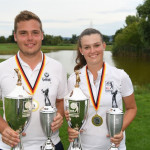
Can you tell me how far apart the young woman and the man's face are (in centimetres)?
45

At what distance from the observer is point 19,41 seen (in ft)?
8.26

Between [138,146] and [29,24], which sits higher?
[29,24]

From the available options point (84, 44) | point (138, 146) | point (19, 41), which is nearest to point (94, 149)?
point (84, 44)

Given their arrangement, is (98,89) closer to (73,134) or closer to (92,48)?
(92,48)

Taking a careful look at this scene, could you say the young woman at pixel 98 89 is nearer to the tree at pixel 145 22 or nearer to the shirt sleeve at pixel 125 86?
the shirt sleeve at pixel 125 86

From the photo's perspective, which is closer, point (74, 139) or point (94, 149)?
point (74, 139)

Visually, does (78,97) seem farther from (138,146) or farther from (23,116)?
(138,146)

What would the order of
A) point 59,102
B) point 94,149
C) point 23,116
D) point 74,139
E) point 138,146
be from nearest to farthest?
point 23,116, point 74,139, point 94,149, point 59,102, point 138,146

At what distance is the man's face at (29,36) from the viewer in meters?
2.48

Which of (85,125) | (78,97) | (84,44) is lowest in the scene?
(85,125)

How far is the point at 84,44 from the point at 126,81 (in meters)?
0.56

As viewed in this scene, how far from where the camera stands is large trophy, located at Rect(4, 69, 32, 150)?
7.29ft

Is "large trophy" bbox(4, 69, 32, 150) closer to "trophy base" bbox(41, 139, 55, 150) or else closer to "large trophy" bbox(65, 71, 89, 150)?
"trophy base" bbox(41, 139, 55, 150)

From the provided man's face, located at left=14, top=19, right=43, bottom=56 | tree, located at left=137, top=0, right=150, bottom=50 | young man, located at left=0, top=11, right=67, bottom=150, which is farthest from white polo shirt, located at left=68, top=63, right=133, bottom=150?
tree, located at left=137, top=0, right=150, bottom=50
